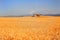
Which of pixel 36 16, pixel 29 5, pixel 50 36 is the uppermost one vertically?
pixel 29 5

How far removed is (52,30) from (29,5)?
1.91 feet

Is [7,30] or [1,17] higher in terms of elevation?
[1,17]

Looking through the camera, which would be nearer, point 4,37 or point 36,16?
point 4,37

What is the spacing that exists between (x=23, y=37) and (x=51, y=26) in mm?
293

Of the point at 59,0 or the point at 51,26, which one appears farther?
the point at 59,0

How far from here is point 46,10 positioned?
1.32m

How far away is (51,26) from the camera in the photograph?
3.09 ft

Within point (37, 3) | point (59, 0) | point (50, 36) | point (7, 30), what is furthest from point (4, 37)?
point (59, 0)

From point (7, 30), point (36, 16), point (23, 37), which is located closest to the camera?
point (23, 37)

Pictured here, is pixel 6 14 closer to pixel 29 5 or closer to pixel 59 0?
pixel 29 5

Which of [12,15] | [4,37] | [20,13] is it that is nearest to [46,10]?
[20,13]

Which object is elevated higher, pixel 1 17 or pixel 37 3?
pixel 37 3

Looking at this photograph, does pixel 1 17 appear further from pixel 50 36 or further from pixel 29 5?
pixel 50 36

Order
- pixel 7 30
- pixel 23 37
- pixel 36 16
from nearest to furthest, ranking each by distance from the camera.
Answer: pixel 23 37 < pixel 7 30 < pixel 36 16
